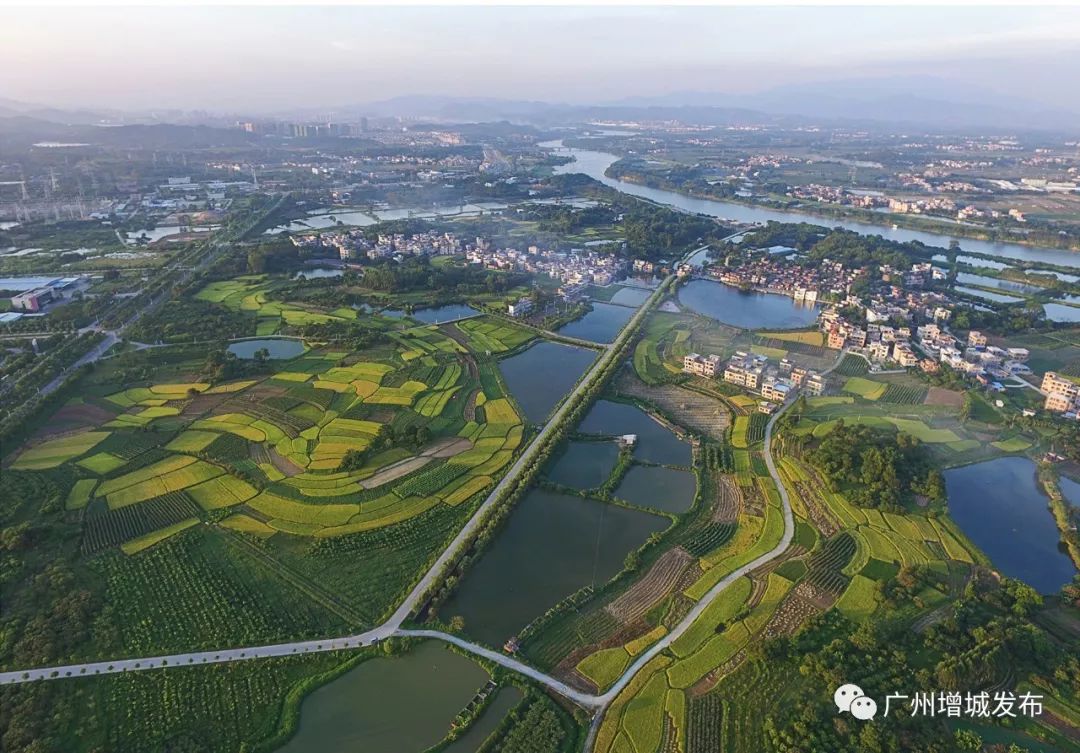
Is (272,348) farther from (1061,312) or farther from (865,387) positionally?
(1061,312)

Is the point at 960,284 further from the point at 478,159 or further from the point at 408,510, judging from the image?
the point at 478,159

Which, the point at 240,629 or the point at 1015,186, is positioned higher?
the point at 1015,186

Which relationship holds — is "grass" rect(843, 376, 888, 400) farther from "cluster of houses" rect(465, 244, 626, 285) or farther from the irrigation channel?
"cluster of houses" rect(465, 244, 626, 285)

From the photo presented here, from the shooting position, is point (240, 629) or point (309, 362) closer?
point (240, 629)

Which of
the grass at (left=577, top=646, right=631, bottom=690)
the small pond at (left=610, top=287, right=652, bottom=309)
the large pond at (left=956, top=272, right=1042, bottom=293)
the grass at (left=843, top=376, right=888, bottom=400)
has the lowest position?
the grass at (left=577, top=646, right=631, bottom=690)

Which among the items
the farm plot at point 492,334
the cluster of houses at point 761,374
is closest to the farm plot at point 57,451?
the farm plot at point 492,334

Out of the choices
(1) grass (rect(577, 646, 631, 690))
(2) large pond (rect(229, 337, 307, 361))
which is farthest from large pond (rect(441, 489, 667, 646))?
(2) large pond (rect(229, 337, 307, 361))

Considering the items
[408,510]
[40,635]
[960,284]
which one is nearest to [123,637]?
[40,635]
